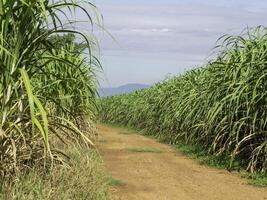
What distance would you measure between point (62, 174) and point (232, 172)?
3.68m

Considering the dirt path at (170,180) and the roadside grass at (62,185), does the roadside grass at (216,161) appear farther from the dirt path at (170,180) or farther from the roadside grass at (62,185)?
the roadside grass at (62,185)

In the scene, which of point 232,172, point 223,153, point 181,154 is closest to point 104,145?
point 181,154

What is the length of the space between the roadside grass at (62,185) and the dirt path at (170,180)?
1.39ft

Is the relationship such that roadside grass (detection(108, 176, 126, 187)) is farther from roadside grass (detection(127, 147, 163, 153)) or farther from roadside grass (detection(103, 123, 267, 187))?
roadside grass (detection(127, 147, 163, 153))

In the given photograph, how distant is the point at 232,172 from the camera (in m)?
7.88

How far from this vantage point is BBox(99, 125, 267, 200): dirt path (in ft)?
19.7

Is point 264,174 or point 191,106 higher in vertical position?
point 191,106

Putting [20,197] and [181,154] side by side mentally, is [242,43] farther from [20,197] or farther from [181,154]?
[20,197]

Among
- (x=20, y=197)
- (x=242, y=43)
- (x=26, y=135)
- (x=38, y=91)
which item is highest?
(x=242, y=43)

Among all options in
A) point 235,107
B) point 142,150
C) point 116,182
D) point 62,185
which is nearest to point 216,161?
point 235,107

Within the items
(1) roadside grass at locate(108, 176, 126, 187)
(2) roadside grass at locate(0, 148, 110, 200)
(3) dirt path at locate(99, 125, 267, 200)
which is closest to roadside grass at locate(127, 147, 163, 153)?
(3) dirt path at locate(99, 125, 267, 200)

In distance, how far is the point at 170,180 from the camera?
699 centimetres

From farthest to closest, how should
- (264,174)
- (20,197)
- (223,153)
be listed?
1. (223,153)
2. (264,174)
3. (20,197)

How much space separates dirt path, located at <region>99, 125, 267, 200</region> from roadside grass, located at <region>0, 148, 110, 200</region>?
0.42 m
